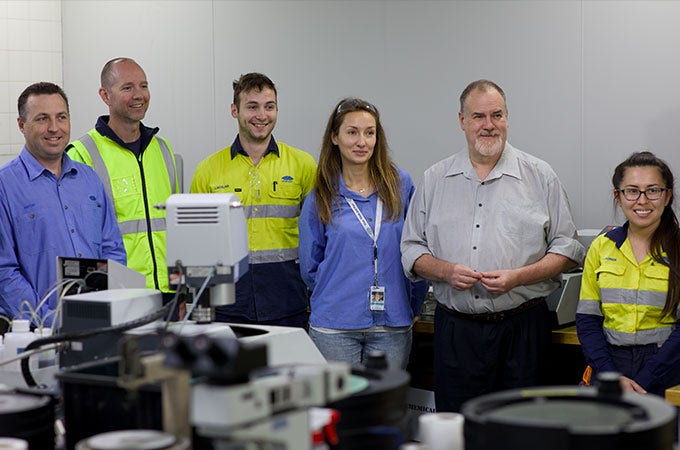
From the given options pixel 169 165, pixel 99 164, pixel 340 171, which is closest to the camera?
pixel 340 171

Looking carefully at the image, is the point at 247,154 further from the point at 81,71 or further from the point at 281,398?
the point at 281,398

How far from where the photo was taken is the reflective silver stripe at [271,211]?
406 cm

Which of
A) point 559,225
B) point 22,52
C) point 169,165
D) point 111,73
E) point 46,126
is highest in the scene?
point 22,52

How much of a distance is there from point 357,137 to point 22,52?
295cm

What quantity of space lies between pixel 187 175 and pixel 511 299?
2.89 metres

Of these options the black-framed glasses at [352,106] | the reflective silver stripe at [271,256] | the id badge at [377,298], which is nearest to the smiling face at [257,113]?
the black-framed glasses at [352,106]

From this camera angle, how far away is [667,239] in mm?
3361

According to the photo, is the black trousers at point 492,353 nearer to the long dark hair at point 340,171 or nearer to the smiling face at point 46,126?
the long dark hair at point 340,171

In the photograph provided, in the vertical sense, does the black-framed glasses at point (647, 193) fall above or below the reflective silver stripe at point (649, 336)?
above

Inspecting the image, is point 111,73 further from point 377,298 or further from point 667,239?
A: point 667,239

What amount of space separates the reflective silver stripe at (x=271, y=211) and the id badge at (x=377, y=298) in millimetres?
609

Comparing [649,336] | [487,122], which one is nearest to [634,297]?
[649,336]

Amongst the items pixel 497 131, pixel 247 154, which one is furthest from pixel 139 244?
pixel 497 131

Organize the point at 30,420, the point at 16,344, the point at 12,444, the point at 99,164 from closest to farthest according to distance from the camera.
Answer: the point at 12,444 → the point at 30,420 → the point at 16,344 → the point at 99,164
